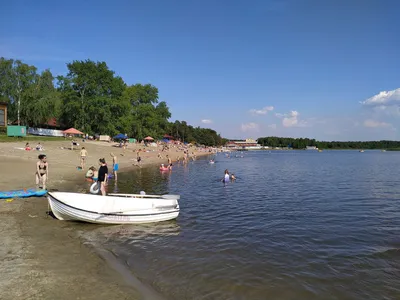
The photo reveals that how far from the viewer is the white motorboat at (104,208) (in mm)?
11328

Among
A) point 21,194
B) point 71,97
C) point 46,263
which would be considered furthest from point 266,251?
point 71,97

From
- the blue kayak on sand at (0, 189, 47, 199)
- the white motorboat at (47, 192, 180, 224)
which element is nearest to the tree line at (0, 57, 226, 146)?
the blue kayak on sand at (0, 189, 47, 199)

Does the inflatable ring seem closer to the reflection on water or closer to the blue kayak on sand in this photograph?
the blue kayak on sand

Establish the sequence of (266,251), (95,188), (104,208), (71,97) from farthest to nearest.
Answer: (71,97) < (95,188) < (104,208) < (266,251)

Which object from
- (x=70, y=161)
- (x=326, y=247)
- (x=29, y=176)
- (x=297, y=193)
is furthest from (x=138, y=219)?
(x=70, y=161)

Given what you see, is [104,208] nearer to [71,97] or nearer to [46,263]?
[46,263]

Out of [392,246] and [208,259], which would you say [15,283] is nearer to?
[208,259]

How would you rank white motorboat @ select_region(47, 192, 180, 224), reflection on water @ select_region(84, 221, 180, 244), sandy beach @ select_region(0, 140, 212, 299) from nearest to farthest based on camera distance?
sandy beach @ select_region(0, 140, 212, 299) < reflection on water @ select_region(84, 221, 180, 244) < white motorboat @ select_region(47, 192, 180, 224)

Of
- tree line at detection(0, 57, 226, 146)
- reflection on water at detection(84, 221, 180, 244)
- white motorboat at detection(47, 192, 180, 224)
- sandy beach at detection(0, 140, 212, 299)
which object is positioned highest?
tree line at detection(0, 57, 226, 146)

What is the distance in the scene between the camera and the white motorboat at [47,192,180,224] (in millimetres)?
11328

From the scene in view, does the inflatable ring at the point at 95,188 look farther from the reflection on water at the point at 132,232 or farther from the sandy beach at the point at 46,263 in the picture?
the reflection on water at the point at 132,232

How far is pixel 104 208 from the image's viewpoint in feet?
37.9

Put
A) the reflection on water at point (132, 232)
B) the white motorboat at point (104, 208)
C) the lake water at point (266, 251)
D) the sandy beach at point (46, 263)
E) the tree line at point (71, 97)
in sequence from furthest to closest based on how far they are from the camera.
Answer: the tree line at point (71, 97) → the white motorboat at point (104, 208) → the reflection on water at point (132, 232) → the lake water at point (266, 251) → the sandy beach at point (46, 263)

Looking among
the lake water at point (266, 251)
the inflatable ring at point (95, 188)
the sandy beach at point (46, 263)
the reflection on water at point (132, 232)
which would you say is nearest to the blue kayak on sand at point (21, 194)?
the sandy beach at point (46, 263)
